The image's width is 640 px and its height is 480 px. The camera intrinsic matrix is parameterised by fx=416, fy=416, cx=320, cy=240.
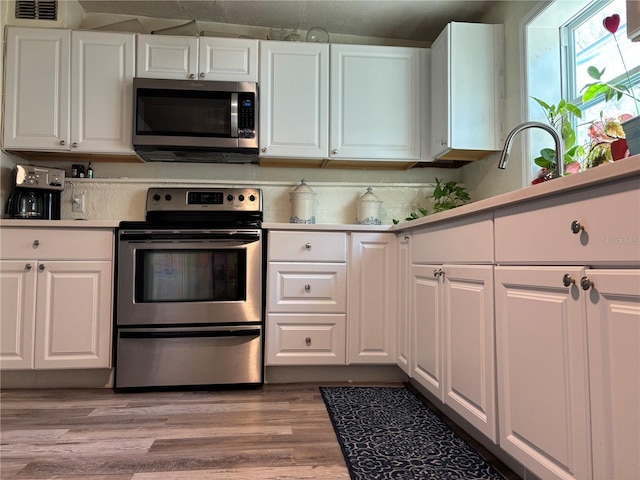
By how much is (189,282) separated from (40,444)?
38.0 inches

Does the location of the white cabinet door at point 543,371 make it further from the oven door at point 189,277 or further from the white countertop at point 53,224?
the white countertop at point 53,224

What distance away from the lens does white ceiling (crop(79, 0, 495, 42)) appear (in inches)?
101

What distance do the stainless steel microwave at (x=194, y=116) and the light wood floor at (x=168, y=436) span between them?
140 centimetres

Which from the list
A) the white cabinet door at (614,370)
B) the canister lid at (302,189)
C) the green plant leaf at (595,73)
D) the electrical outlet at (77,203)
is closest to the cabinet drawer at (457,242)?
the white cabinet door at (614,370)

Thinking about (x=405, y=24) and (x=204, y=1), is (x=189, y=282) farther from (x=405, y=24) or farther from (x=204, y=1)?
(x=405, y=24)

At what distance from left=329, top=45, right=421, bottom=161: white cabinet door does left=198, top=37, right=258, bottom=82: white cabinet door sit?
0.50 meters

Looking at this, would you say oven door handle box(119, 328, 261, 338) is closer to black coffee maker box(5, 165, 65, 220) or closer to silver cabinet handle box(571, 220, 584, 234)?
black coffee maker box(5, 165, 65, 220)

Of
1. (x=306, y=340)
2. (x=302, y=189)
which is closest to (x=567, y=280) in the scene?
(x=306, y=340)

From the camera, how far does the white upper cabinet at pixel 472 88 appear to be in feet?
7.80

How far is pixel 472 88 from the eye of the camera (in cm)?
239

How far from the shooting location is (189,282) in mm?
2295

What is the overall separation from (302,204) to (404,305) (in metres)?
0.95

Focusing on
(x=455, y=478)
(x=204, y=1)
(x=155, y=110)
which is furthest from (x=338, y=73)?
(x=455, y=478)

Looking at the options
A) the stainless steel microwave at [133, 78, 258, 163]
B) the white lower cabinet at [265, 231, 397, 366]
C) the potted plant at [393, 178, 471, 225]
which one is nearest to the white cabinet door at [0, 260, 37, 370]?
the stainless steel microwave at [133, 78, 258, 163]
